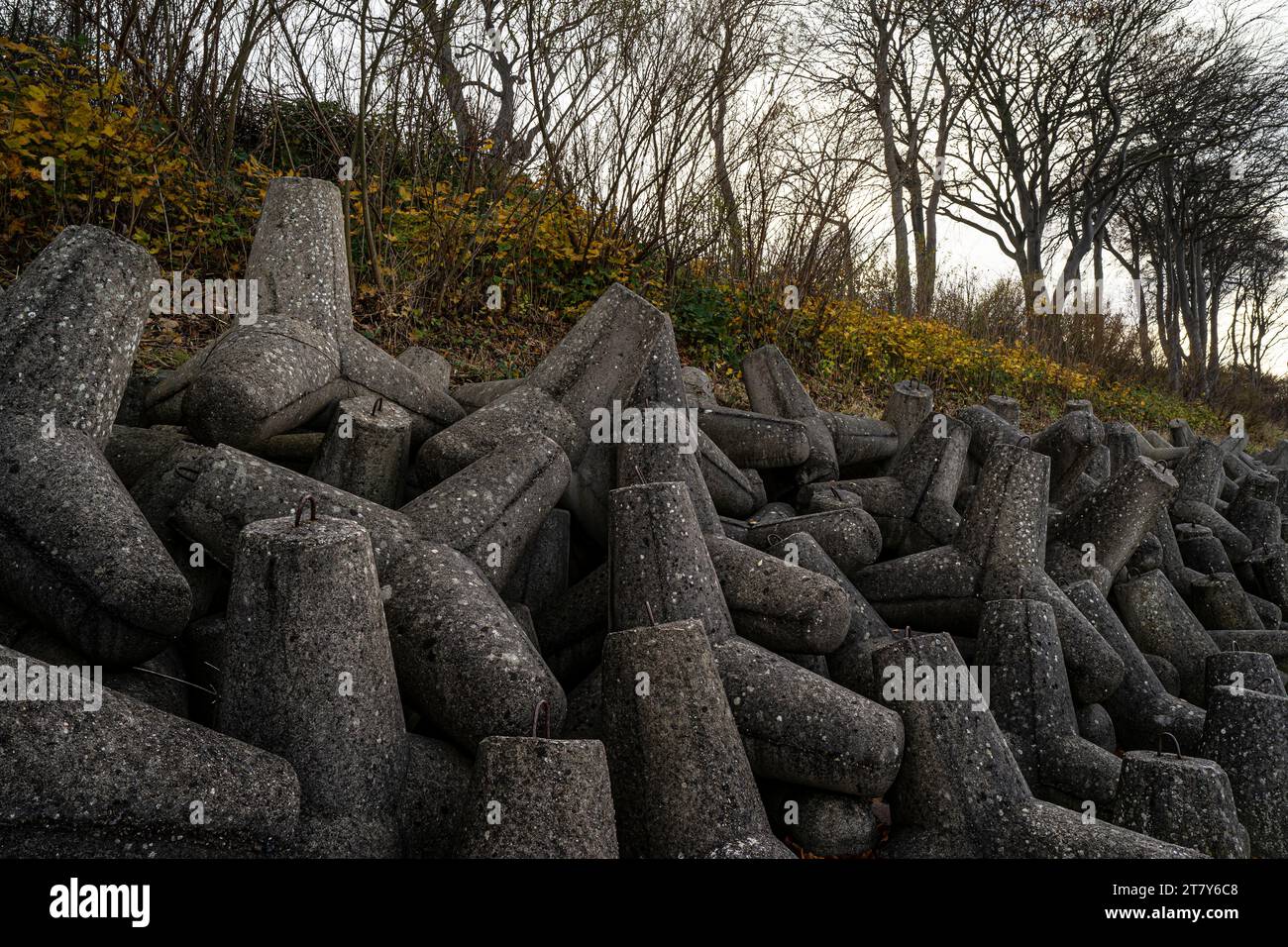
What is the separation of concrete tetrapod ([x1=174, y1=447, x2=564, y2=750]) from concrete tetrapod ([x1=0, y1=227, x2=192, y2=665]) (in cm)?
23

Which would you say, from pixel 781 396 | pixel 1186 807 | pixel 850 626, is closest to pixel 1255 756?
pixel 1186 807

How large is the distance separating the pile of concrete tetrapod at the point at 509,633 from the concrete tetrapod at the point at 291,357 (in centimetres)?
1

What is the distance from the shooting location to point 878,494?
465 cm

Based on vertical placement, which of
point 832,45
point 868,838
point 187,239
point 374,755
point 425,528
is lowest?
point 868,838

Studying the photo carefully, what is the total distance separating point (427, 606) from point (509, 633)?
0.78 ft

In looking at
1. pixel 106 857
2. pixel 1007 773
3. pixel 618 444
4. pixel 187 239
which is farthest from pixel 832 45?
pixel 106 857

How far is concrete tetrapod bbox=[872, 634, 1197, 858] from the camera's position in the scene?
2482 mm

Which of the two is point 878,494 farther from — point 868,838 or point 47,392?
point 47,392

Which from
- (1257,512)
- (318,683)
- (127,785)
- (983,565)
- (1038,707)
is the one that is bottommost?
(1038,707)

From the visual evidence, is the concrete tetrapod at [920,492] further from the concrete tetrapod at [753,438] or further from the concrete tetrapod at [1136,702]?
the concrete tetrapod at [1136,702]

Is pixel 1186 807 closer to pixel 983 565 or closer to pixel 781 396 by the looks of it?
pixel 983 565

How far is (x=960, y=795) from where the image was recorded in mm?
2564

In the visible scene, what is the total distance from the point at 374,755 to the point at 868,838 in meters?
1.38

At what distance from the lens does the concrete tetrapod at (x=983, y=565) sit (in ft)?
12.5
